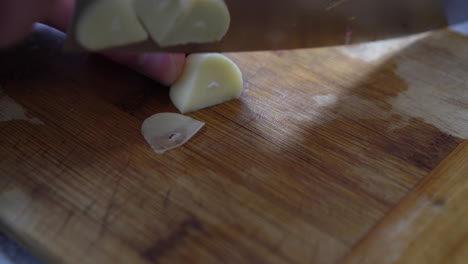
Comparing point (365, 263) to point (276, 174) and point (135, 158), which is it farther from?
point (135, 158)

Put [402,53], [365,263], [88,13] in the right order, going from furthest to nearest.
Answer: [402,53], [88,13], [365,263]

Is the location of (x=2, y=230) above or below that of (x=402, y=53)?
below

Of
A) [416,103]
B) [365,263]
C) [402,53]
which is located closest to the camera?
[365,263]

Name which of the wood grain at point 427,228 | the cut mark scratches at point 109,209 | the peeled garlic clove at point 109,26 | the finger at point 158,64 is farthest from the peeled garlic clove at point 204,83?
the wood grain at point 427,228

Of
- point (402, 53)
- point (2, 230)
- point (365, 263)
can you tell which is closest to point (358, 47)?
point (402, 53)

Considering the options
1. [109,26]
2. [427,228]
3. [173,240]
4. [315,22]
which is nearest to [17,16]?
[109,26]

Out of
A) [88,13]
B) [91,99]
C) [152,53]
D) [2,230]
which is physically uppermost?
[88,13]

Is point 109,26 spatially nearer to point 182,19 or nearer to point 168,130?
point 182,19

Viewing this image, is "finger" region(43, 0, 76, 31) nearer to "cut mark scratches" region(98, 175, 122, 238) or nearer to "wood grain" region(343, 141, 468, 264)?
"cut mark scratches" region(98, 175, 122, 238)
